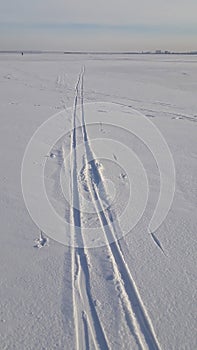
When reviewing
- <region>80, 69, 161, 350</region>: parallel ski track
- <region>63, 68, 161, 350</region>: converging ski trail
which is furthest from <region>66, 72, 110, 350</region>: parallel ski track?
<region>80, 69, 161, 350</region>: parallel ski track

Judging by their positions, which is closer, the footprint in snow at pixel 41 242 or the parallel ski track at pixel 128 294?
the parallel ski track at pixel 128 294

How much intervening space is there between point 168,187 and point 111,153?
2058mm

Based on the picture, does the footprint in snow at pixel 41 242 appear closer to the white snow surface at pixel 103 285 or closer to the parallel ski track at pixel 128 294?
the white snow surface at pixel 103 285

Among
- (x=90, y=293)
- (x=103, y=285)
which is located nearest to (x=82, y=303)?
(x=90, y=293)

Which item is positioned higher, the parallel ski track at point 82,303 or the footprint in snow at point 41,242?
the footprint in snow at point 41,242

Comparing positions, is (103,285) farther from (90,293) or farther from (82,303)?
(82,303)

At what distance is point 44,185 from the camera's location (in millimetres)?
6605

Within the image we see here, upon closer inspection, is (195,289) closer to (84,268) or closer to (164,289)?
(164,289)

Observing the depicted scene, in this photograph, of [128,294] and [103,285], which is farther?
[103,285]

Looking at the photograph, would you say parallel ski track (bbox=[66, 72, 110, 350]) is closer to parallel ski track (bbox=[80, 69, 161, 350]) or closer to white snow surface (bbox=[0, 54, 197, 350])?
white snow surface (bbox=[0, 54, 197, 350])

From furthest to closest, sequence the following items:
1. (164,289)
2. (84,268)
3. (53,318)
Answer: (84,268)
(164,289)
(53,318)

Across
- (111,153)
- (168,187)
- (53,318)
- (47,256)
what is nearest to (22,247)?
(47,256)

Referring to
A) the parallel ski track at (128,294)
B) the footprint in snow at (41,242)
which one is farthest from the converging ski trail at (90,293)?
the footprint in snow at (41,242)

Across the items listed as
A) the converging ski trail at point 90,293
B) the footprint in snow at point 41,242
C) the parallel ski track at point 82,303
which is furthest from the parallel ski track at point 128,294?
the footprint in snow at point 41,242
